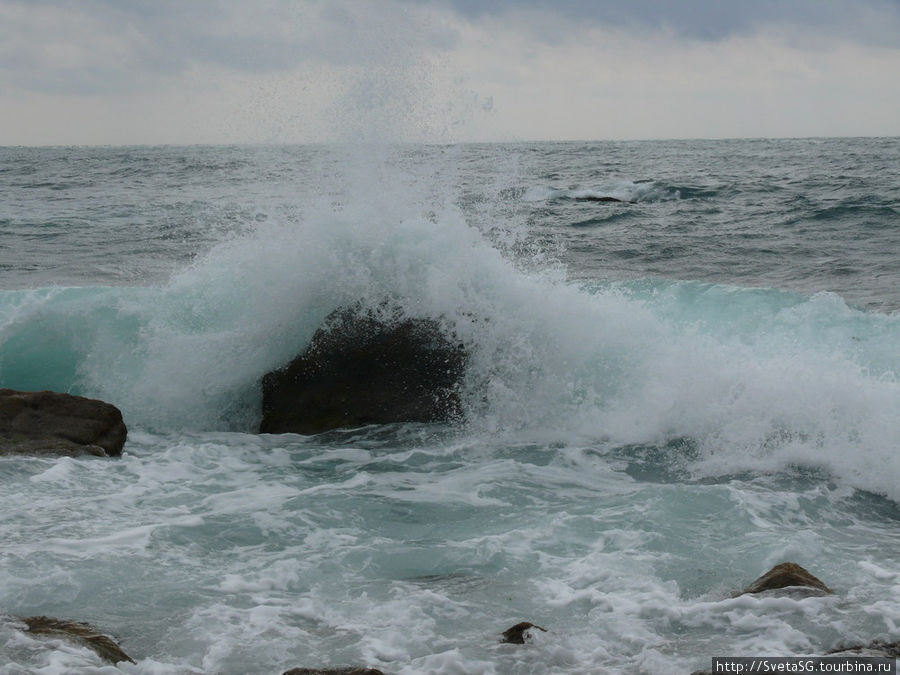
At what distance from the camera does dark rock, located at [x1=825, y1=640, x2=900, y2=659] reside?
350 centimetres

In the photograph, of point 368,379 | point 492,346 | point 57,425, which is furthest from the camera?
point 492,346

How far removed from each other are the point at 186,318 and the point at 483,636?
586 centimetres

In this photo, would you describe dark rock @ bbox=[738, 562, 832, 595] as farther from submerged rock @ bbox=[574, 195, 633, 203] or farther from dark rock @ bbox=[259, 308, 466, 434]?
submerged rock @ bbox=[574, 195, 633, 203]

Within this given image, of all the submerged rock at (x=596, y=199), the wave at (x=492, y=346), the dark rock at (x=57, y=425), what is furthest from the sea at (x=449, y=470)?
the submerged rock at (x=596, y=199)

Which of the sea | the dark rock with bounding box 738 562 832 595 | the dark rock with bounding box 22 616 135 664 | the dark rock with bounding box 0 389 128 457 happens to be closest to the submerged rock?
the sea

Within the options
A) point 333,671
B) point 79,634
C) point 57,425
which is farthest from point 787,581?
point 57,425

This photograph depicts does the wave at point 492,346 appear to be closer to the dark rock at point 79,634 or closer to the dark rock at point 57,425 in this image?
the dark rock at point 57,425

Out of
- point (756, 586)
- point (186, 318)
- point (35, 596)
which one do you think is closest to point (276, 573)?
point (35, 596)

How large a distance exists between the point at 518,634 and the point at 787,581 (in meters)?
1.29

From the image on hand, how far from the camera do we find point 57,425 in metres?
6.50

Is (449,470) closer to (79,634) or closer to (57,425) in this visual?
(57,425)

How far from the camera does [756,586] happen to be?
4141mm

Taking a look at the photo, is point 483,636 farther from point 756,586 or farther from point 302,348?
point 302,348

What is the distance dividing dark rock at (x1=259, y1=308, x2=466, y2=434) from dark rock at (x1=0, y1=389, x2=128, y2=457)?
4.15 feet
